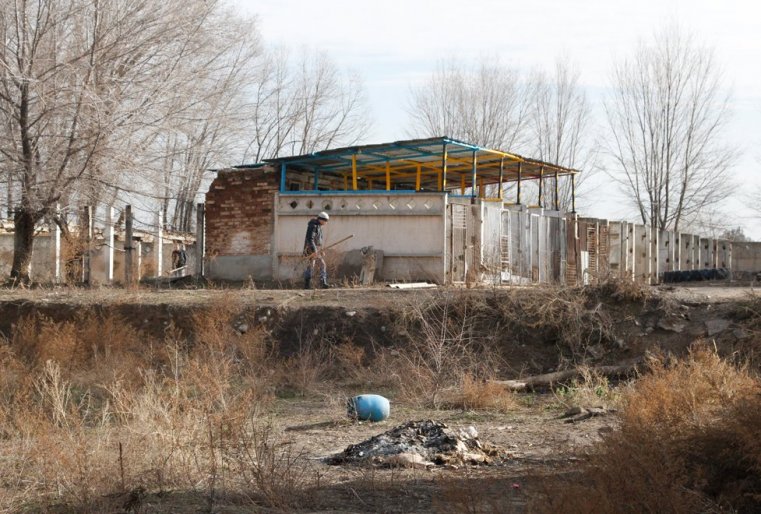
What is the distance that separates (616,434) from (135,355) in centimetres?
936

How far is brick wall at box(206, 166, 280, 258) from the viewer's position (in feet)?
68.3

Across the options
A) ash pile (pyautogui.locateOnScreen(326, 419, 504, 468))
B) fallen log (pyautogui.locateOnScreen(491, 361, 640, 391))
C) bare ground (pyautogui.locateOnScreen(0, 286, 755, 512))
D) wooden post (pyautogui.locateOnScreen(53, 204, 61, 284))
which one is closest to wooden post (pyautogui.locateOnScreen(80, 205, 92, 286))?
wooden post (pyautogui.locateOnScreen(53, 204, 61, 284))

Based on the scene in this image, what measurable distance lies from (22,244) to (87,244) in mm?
1777

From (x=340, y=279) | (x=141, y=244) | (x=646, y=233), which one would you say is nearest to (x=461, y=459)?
(x=340, y=279)

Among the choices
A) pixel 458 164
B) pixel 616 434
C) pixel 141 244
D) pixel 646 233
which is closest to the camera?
pixel 616 434

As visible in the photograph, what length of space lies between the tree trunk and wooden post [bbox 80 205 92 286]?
51.7 inches

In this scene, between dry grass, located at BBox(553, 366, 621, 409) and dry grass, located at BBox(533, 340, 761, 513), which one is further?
dry grass, located at BBox(553, 366, 621, 409)

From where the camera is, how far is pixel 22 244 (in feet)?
62.8

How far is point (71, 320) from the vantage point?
51.1 ft

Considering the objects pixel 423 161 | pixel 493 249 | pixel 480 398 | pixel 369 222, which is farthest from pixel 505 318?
pixel 423 161

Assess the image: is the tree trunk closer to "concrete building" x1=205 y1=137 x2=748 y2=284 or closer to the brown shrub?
"concrete building" x1=205 y1=137 x2=748 y2=284

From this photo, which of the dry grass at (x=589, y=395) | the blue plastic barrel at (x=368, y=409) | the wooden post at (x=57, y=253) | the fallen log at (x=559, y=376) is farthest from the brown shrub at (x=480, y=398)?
the wooden post at (x=57, y=253)

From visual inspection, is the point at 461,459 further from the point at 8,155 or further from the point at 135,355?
the point at 8,155

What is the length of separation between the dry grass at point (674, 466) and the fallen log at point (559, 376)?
16.1 ft
